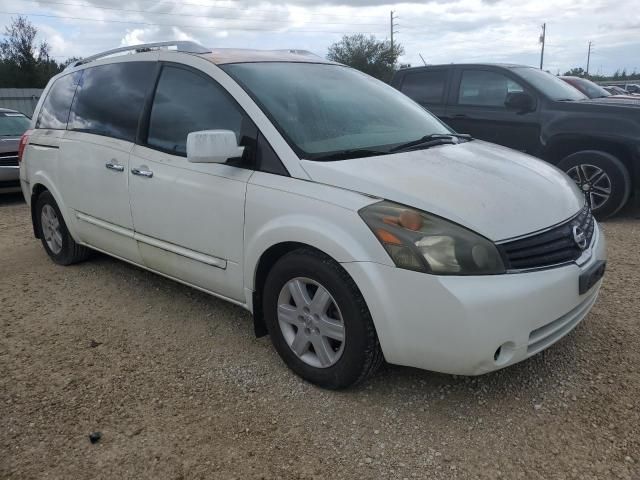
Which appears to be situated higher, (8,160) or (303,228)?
(303,228)

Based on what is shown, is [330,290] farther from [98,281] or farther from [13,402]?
[98,281]

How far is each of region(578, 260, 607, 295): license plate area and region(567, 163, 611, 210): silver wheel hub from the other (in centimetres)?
362

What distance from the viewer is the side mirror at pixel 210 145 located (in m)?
2.91

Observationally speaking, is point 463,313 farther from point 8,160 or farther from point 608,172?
point 8,160

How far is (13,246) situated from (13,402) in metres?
3.57

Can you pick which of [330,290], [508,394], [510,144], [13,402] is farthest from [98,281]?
[510,144]

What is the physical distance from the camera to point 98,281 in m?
4.62

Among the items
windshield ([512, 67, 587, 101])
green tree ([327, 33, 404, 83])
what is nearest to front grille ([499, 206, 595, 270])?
windshield ([512, 67, 587, 101])

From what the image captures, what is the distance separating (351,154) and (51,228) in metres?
3.34

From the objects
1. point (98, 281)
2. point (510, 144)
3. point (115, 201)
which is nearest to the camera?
point (115, 201)

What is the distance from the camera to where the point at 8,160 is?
339 inches

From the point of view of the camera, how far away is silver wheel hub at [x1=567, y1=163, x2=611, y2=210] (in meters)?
6.09

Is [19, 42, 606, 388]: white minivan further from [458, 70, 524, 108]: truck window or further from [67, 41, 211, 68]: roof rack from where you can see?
[458, 70, 524, 108]: truck window

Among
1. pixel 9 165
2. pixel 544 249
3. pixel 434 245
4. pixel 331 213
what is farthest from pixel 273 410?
pixel 9 165
